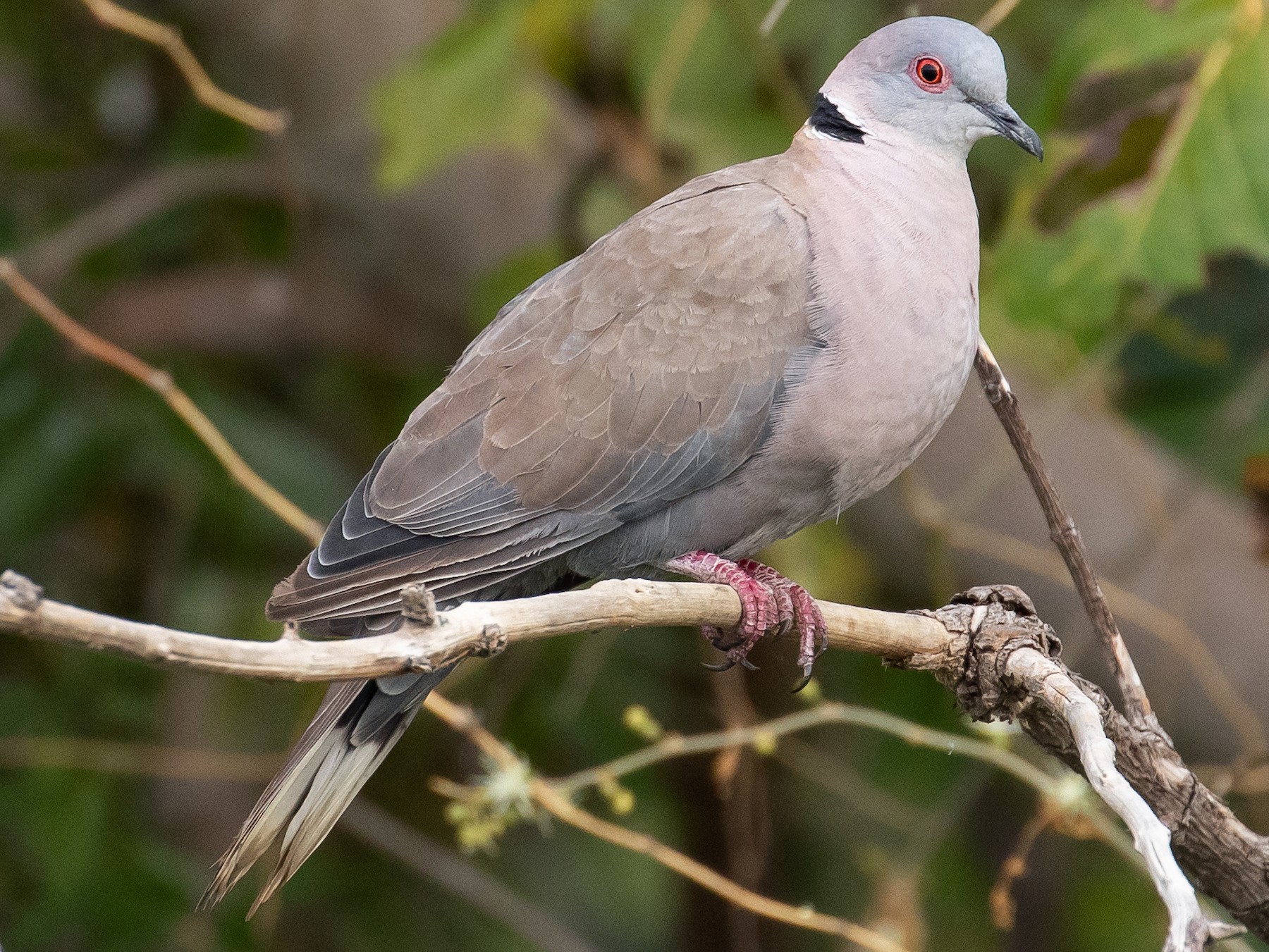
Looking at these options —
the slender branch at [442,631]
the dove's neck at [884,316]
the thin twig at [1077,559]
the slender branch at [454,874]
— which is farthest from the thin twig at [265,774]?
the thin twig at [1077,559]

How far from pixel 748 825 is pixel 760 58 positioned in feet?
5.88

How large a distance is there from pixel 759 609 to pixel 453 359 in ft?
6.24

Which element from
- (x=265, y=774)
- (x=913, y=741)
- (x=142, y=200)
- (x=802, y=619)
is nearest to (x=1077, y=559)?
(x=802, y=619)

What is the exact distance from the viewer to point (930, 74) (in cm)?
235

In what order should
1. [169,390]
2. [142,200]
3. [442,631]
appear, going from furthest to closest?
1. [142,200]
2. [169,390]
3. [442,631]

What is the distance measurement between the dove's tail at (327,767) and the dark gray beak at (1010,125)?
4.05ft

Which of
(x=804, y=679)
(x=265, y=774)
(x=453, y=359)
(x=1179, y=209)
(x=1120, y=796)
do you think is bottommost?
(x=265, y=774)

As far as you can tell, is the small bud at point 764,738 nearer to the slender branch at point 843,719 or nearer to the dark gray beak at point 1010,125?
the slender branch at point 843,719

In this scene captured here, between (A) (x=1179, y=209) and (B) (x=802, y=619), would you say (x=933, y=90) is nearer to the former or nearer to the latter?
(A) (x=1179, y=209)

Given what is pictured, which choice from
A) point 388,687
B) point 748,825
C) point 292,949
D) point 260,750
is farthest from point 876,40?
point 292,949

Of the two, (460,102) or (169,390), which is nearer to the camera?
(169,390)

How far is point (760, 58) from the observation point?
10.8 ft

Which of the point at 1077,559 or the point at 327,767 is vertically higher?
the point at 1077,559

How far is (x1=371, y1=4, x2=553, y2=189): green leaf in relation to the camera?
3.17 m
